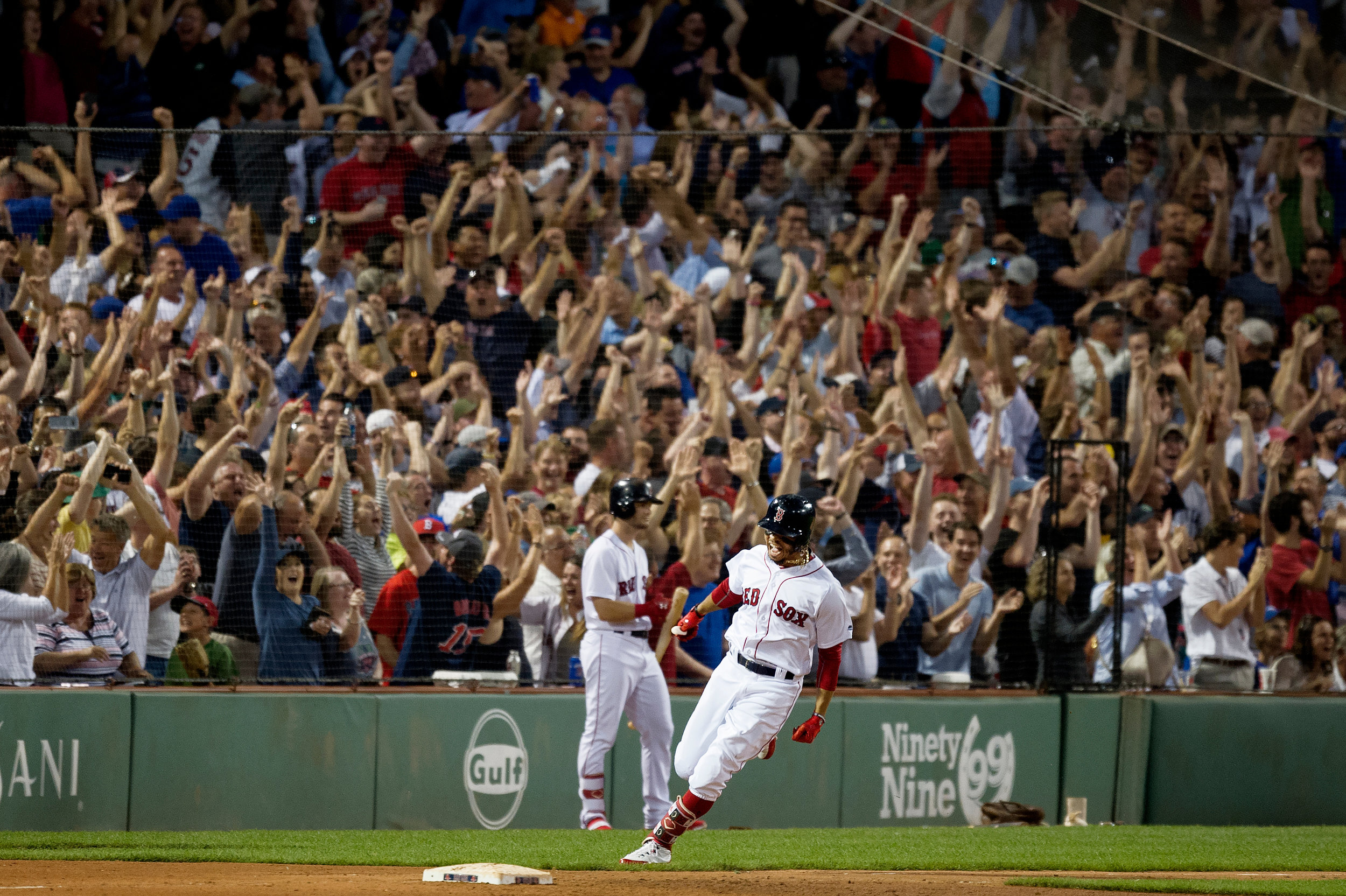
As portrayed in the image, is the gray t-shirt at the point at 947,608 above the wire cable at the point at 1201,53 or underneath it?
underneath

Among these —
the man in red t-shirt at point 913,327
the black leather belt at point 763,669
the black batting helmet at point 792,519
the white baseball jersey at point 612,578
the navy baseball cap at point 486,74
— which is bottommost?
the black leather belt at point 763,669

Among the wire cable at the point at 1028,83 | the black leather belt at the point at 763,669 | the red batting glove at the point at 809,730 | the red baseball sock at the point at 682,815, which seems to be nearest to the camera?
the red batting glove at the point at 809,730

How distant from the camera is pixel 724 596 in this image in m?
6.63

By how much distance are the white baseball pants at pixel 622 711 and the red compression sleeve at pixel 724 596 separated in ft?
5.61

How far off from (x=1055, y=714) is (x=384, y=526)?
405cm

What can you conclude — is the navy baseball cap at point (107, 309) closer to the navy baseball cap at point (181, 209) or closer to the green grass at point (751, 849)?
the navy baseball cap at point (181, 209)

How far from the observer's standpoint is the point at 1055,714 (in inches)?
374

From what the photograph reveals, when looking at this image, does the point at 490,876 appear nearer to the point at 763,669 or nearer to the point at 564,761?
the point at 763,669

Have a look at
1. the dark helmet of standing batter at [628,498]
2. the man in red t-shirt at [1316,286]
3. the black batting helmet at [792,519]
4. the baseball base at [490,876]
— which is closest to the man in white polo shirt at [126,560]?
the dark helmet of standing batter at [628,498]

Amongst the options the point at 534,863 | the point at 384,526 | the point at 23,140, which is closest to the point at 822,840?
the point at 534,863

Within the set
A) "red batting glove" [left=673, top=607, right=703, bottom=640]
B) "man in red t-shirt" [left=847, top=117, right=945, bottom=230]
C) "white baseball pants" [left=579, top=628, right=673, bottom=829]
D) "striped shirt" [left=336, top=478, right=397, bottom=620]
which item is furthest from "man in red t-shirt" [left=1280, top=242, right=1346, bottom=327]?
"red batting glove" [left=673, top=607, right=703, bottom=640]

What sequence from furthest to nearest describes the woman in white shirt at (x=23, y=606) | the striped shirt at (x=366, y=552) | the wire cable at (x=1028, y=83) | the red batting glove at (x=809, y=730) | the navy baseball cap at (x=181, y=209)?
the navy baseball cap at (x=181, y=209) < the wire cable at (x=1028, y=83) < the striped shirt at (x=366, y=552) < the woman in white shirt at (x=23, y=606) < the red batting glove at (x=809, y=730)

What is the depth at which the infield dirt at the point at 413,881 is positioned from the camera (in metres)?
5.68

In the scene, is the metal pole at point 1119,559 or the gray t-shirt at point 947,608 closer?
the metal pole at point 1119,559
